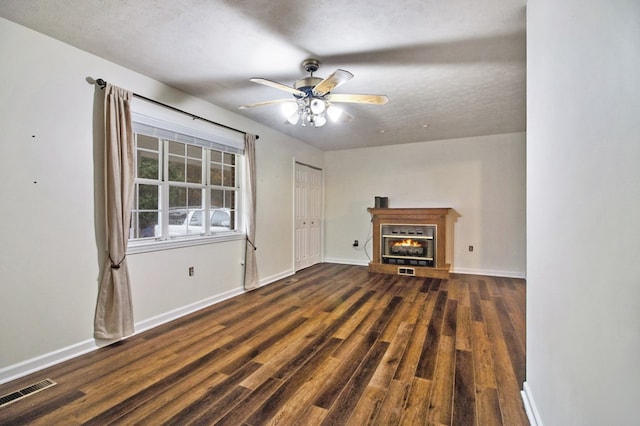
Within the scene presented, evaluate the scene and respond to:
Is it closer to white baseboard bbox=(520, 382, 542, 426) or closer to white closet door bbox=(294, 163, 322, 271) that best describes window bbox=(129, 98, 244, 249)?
white closet door bbox=(294, 163, 322, 271)

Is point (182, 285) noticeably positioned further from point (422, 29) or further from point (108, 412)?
point (422, 29)

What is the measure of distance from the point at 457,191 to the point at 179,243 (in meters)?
4.80

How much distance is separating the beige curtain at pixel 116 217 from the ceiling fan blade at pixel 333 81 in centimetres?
180

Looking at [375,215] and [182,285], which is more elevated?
[375,215]

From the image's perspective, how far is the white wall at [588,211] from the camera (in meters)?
0.72

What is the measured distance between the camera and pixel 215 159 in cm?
392

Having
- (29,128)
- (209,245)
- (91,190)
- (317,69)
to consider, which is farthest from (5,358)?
(317,69)

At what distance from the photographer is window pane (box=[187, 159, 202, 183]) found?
355 cm

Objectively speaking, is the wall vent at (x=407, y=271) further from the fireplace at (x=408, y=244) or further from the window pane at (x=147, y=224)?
the window pane at (x=147, y=224)

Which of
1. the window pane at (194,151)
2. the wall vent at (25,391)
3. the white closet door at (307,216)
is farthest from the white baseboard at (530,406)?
the white closet door at (307,216)

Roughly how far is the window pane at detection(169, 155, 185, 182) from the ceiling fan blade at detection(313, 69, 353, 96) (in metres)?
1.86

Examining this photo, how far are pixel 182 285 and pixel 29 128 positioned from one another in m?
1.99

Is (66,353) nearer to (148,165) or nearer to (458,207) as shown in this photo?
(148,165)

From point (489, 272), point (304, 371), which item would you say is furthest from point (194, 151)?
point (489, 272)
